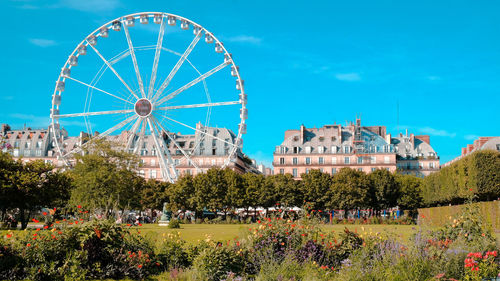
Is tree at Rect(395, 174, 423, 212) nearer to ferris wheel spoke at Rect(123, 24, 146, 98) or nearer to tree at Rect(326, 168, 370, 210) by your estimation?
tree at Rect(326, 168, 370, 210)

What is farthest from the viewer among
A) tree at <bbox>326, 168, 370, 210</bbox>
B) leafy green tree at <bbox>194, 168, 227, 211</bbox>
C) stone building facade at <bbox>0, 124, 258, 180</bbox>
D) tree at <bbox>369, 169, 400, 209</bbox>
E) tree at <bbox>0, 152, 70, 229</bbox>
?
stone building facade at <bbox>0, 124, 258, 180</bbox>

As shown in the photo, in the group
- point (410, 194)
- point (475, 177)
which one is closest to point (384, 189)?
point (410, 194)

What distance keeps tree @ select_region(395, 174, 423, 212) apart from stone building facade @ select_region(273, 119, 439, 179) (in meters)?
18.1

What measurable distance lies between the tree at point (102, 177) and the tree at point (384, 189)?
3102 cm

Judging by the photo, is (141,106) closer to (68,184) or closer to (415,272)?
(68,184)

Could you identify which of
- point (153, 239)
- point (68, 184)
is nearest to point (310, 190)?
point (68, 184)

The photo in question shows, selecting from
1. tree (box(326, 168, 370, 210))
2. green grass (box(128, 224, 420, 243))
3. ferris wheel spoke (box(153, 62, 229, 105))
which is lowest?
green grass (box(128, 224, 420, 243))

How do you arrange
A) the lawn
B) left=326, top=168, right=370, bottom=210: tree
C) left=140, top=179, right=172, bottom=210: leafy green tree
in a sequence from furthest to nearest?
left=140, top=179, right=172, bottom=210: leafy green tree → left=326, top=168, right=370, bottom=210: tree → the lawn

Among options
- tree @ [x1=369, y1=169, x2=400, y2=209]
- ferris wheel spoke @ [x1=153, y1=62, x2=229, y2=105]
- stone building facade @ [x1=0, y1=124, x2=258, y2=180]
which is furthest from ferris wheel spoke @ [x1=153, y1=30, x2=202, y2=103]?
stone building facade @ [x1=0, y1=124, x2=258, y2=180]

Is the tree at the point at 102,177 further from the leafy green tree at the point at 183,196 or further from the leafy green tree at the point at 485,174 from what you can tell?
the leafy green tree at the point at 485,174

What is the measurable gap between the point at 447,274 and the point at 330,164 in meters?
74.4

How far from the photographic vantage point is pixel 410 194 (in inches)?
2552

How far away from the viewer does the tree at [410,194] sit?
64.5 metres

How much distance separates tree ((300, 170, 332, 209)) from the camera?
61.4m
